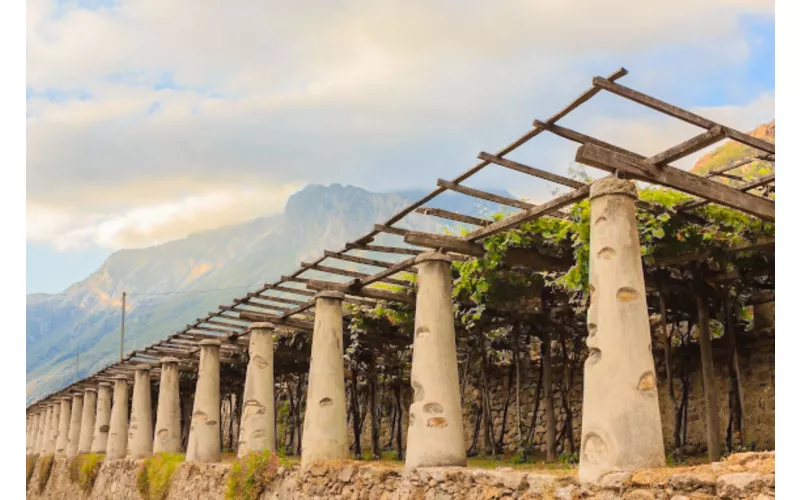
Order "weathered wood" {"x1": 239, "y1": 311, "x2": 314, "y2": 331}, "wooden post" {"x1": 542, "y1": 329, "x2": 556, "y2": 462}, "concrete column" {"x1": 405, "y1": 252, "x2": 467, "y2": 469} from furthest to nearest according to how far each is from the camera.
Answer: "weathered wood" {"x1": 239, "y1": 311, "x2": 314, "y2": 331}, "wooden post" {"x1": 542, "y1": 329, "x2": 556, "y2": 462}, "concrete column" {"x1": 405, "y1": 252, "x2": 467, "y2": 469}

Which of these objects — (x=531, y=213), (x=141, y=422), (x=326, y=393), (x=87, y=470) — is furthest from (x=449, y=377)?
(x=87, y=470)

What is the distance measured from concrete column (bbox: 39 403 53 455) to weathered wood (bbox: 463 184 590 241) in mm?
31317

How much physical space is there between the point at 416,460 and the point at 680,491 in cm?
443

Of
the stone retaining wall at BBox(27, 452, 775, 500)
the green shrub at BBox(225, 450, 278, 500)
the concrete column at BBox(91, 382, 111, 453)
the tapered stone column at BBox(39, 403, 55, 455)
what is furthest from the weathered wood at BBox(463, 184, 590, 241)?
the tapered stone column at BBox(39, 403, 55, 455)

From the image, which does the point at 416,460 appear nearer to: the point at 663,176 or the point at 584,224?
the point at 584,224

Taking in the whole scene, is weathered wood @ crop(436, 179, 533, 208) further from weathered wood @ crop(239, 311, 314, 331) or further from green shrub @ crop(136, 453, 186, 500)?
green shrub @ crop(136, 453, 186, 500)

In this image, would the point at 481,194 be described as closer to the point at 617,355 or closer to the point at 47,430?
the point at 617,355

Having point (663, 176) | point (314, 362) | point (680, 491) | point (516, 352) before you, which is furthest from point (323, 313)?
point (680, 491)

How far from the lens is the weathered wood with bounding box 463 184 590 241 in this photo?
27.7ft

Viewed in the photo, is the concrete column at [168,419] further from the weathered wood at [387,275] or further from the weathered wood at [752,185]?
the weathered wood at [752,185]

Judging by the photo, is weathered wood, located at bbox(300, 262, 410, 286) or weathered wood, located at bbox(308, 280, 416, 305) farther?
weathered wood, located at bbox(308, 280, 416, 305)

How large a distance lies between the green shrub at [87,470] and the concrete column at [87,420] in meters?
2.10

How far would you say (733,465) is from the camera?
6.11 metres

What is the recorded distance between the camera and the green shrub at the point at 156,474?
59.0 feet
